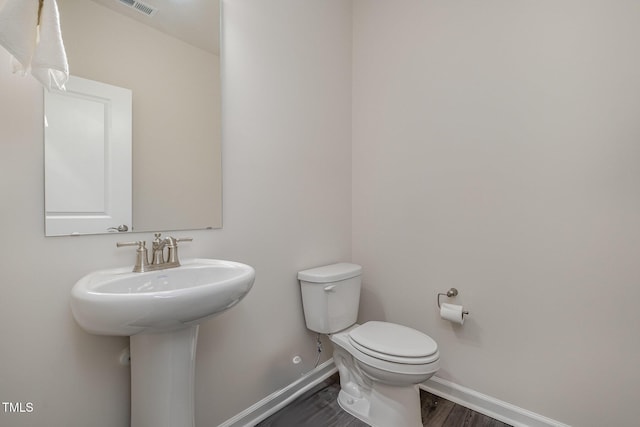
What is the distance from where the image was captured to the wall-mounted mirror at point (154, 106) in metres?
0.97

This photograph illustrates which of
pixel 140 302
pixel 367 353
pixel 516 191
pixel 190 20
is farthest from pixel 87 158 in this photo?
pixel 516 191

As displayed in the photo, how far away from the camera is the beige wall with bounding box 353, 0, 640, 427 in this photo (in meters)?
1.22

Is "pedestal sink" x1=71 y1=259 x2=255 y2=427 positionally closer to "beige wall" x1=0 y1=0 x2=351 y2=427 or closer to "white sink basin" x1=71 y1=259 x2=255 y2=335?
"white sink basin" x1=71 y1=259 x2=255 y2=335

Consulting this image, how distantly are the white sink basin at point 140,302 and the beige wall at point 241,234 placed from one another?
0.16 meters

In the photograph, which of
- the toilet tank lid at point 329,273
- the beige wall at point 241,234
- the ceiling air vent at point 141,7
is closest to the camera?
the beige wall at point 241,234

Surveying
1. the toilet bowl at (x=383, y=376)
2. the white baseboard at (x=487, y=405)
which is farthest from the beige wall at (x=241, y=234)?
the white baseboard at (x=487, y=405)

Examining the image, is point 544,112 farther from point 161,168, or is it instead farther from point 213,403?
point 213,403

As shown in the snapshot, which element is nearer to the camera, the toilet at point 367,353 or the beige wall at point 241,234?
the beige wall at point 241,234

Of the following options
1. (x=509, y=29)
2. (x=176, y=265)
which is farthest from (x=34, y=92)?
(x=509, y=29)

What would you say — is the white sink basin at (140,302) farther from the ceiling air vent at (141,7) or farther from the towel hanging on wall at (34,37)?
the ceiling air vent at (141,7)

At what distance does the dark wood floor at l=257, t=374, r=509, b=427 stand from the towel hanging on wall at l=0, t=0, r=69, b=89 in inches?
66.1

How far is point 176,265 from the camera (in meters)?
1.09

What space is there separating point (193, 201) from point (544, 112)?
5.67ft

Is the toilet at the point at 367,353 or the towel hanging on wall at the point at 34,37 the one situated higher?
the towel hanging on wall at the point at 34,37
